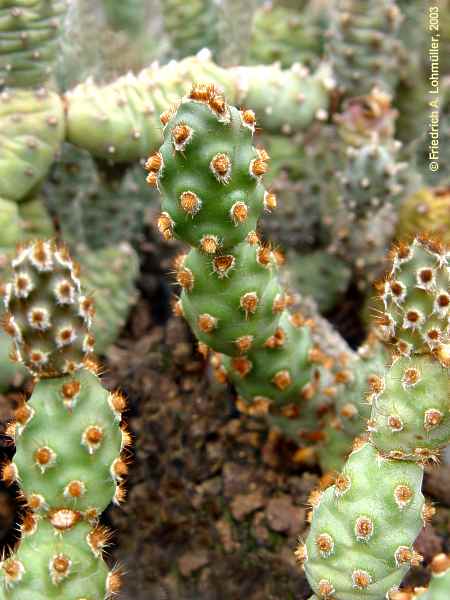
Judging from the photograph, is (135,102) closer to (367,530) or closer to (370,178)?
(370,178)

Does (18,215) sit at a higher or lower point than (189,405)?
higher

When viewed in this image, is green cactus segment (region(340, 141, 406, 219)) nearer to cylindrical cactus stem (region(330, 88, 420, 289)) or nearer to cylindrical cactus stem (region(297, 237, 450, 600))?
cylindrical cactus stem (region(330, 88, 420, 289))

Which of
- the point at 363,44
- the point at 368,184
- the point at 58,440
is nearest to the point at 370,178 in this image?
the point at 368,184

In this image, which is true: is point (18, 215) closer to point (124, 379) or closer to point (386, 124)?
point (124, 379)

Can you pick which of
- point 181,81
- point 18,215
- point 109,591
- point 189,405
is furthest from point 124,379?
point 109,591

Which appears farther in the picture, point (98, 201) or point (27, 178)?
point (98, 201)

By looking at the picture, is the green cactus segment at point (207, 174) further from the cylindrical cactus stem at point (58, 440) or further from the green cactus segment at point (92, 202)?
the green cactus segment at point (92, 202)
